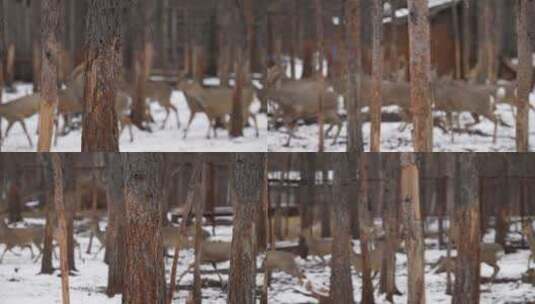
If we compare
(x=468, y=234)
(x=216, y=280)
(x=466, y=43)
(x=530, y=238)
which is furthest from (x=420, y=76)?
(x=466, y=43)

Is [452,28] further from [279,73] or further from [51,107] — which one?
[51,107]

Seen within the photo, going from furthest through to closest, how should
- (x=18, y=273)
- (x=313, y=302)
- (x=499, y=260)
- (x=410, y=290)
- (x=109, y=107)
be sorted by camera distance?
1. (x=499, y=260)
2. (x=18, y=273)
3. (x=313, y=302)
4. (x=410, y=290)
5. (x=109, y=107)

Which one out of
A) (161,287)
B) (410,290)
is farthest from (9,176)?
(410,290)

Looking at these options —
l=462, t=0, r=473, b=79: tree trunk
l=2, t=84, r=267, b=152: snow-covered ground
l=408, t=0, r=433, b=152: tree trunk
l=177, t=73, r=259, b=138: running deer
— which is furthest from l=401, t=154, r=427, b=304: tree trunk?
l=462, t=0, r=473, b=79: tree trunk

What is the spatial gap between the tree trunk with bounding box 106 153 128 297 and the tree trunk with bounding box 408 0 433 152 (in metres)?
6.03

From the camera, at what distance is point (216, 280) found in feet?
58.1

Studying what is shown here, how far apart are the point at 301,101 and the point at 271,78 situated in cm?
136

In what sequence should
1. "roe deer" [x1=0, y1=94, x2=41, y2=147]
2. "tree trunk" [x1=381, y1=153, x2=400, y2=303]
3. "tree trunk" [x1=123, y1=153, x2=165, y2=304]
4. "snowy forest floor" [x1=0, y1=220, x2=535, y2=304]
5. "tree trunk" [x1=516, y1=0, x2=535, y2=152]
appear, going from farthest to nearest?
"tree trunk" [x1=381, y1=153, x2=400, y2=303]
"roe deer" [x1=0, y1=94, x2=41, y2=147]
"snowy forest floor" [x1=0, y1=220, x2=535, y2=304]
"tree trunk" [x1=516, y1=0, x2=535, y2=152]
"tree trunk" [x1=123, y1=153, x2=165, y2=304]

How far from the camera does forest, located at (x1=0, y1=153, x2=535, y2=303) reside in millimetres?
11867

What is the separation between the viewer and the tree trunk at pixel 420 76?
10.5 metres

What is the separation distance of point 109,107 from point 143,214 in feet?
3.79

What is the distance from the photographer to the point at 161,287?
12.4 metres

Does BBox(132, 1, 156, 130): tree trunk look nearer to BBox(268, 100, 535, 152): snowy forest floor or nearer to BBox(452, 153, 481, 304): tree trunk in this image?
BBox(268, 100, 535, 152): snowy forest floor

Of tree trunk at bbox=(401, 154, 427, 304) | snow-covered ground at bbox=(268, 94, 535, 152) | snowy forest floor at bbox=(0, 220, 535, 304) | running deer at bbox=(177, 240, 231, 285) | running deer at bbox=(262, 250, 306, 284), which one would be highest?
snow-covered ground at bbox=(268, 94, 535, 152)
